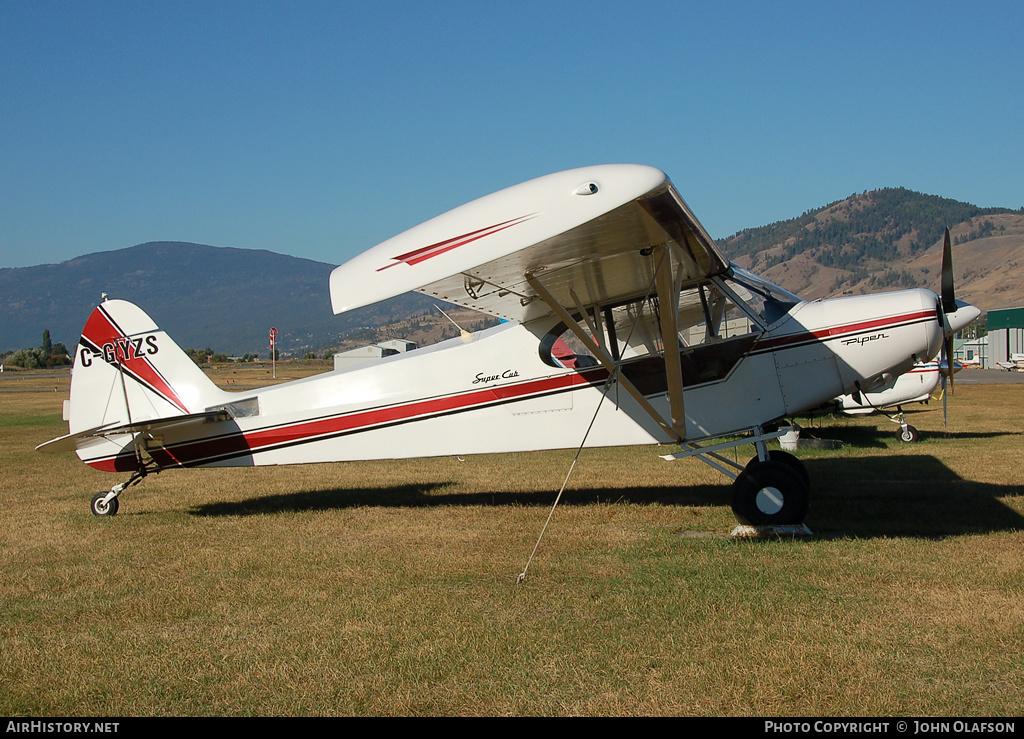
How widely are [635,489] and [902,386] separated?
31.0 feet

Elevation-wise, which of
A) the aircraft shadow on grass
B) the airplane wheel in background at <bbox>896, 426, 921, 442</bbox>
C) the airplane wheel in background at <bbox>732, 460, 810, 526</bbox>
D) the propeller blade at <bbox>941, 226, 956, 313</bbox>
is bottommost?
the airplane wheel in background at <bbox>896, 426, 921, 442</bbox>

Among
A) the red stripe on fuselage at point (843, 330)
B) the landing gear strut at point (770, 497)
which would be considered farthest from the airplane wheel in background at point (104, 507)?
the red stripe on fuselage at point (843, 330)

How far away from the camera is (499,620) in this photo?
15.8 ft

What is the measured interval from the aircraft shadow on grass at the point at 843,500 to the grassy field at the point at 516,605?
0.06 m

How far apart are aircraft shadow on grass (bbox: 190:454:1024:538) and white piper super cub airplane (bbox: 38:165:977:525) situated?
2.41 feet

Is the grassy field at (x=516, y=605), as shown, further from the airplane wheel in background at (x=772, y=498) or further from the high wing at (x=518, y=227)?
the high wing at (x=518, y=227)

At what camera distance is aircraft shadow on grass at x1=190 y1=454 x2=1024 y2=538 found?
23.5 ft

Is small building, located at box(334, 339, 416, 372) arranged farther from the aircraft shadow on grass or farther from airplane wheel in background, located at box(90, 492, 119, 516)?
airplane wheel in background, located at box(90, 492, 119, 516)

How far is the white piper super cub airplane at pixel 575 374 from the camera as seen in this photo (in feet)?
21.3

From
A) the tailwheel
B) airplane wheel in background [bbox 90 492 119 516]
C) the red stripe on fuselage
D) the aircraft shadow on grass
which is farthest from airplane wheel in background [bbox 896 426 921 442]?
airplane wheel in background [bbox 90 492 119 516]

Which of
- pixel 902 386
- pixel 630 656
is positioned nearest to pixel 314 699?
pixel 630 656

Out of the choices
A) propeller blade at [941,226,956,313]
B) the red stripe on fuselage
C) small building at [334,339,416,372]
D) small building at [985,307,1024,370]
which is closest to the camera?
the red stripe on fuselage

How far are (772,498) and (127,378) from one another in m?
7.01

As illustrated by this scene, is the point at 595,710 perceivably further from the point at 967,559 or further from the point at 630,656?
the point at 967,559
